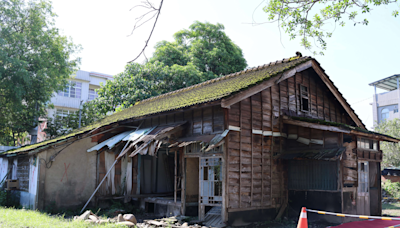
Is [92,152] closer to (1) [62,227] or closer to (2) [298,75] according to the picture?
(1) [62,227]

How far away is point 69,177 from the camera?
Answer: 12.8 meters

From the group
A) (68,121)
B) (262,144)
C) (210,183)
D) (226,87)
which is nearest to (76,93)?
(68,121)

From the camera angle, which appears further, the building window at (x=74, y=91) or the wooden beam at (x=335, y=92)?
the building window at (x=74, y=91)

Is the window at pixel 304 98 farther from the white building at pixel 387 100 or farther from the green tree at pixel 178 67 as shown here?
the white building at pixel 387 100

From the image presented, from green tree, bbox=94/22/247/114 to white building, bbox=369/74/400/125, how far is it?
16.8 metres

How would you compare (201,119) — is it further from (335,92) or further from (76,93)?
(76,93)

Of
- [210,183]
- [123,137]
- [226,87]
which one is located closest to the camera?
[210,183]

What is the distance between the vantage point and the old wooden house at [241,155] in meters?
10.6

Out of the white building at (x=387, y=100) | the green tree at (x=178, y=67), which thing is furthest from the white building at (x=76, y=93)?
the white building at (x=387, y=100)

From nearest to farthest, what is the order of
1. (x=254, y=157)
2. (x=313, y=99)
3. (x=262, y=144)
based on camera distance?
1. (x=254, y=157)
2. (x=262, y=144)
3. (x=313, y=99)

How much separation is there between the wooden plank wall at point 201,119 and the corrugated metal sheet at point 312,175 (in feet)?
11.6

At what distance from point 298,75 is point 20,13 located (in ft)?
59.4

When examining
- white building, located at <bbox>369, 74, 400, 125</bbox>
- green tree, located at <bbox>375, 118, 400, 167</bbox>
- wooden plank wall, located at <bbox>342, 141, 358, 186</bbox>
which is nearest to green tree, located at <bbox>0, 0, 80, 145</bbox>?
wooden plank wall, located at <bbox>342, 141, 358, 186</bbox>

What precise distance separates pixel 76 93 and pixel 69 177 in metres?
22.5
